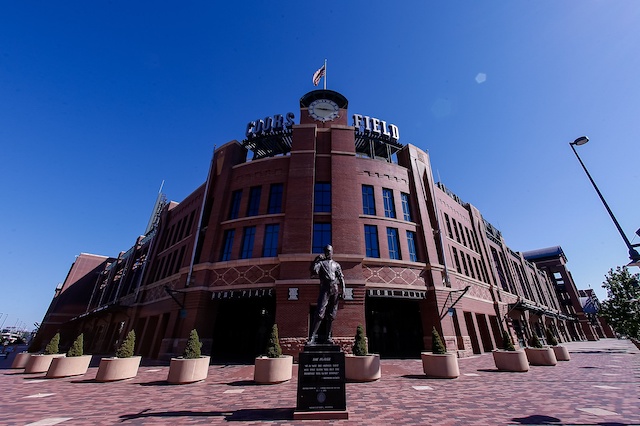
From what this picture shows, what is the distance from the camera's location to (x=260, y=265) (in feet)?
60.4

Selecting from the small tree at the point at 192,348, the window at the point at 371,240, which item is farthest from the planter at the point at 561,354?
the small tree at the point at 192,348

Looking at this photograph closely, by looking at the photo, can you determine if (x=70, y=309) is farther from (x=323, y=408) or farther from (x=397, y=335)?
(x=323, y=408)

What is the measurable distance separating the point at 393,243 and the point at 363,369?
1071 centimetres

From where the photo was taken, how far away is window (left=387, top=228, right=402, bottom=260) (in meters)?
19.6

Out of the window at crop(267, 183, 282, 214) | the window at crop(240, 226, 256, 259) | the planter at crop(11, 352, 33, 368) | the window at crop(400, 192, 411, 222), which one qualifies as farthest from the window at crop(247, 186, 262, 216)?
the planter at crop(11, 352, 33, 368)

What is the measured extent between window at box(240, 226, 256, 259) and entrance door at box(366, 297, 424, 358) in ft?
30.7

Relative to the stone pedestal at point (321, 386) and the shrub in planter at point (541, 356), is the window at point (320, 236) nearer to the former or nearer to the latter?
the stone pedestal at point (321, 386)

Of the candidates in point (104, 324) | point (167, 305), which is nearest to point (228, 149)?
point (167, 305)

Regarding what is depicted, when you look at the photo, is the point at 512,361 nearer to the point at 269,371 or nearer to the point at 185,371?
the point at 269,371

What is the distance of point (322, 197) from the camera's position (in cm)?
2038

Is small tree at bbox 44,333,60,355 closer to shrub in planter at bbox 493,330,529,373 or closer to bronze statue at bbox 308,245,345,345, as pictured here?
bronze statue at bbox 308,245,345,345

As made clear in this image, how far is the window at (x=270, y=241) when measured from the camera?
18922 mm

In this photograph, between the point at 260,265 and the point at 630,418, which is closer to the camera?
the point at 630,418

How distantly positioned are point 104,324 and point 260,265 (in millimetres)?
28743
